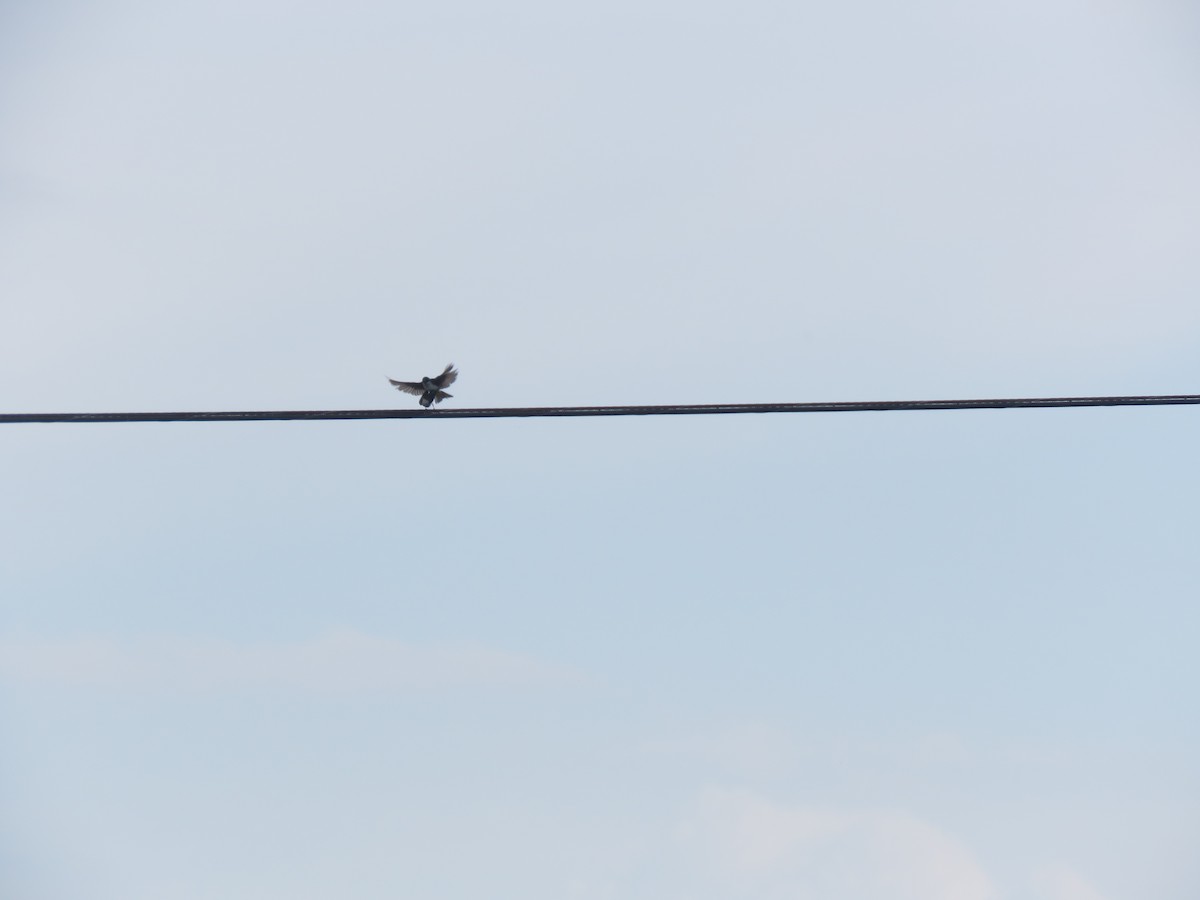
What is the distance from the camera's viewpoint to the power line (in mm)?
11367

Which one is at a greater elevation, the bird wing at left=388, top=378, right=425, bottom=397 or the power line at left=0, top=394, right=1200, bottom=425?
the bird wing at left=388, top=378, right=425, bottom=397

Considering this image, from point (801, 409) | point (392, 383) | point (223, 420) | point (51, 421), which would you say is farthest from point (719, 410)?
point (392, 383)

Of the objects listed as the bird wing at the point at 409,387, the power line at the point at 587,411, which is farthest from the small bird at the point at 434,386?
the power line at the point at 587,411

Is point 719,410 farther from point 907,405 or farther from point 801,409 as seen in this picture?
point 907,405

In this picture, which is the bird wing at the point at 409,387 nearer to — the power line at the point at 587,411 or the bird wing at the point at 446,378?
the bird wing at the point at 446,378

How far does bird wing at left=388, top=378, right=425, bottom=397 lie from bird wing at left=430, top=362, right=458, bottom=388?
0.62ft

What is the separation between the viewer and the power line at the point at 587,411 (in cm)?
1137

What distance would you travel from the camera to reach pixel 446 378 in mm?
17453

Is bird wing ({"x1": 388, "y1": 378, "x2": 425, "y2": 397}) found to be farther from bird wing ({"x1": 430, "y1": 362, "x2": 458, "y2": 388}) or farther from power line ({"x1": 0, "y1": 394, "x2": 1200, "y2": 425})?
power line ({"x1": 0, "y1": 394, "x2": 1200, "y2": 425})

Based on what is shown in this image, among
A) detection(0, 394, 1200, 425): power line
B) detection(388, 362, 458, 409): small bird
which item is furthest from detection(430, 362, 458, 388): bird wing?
detection(0, 394, 1200, 425): power line

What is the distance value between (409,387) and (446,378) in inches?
23.9

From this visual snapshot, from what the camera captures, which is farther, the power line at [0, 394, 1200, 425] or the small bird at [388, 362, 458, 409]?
the small bird at [388, 362, 458, 409]

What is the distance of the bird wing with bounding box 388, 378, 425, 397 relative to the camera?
17531 millimetres

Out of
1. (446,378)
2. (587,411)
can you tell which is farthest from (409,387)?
(587,411)
